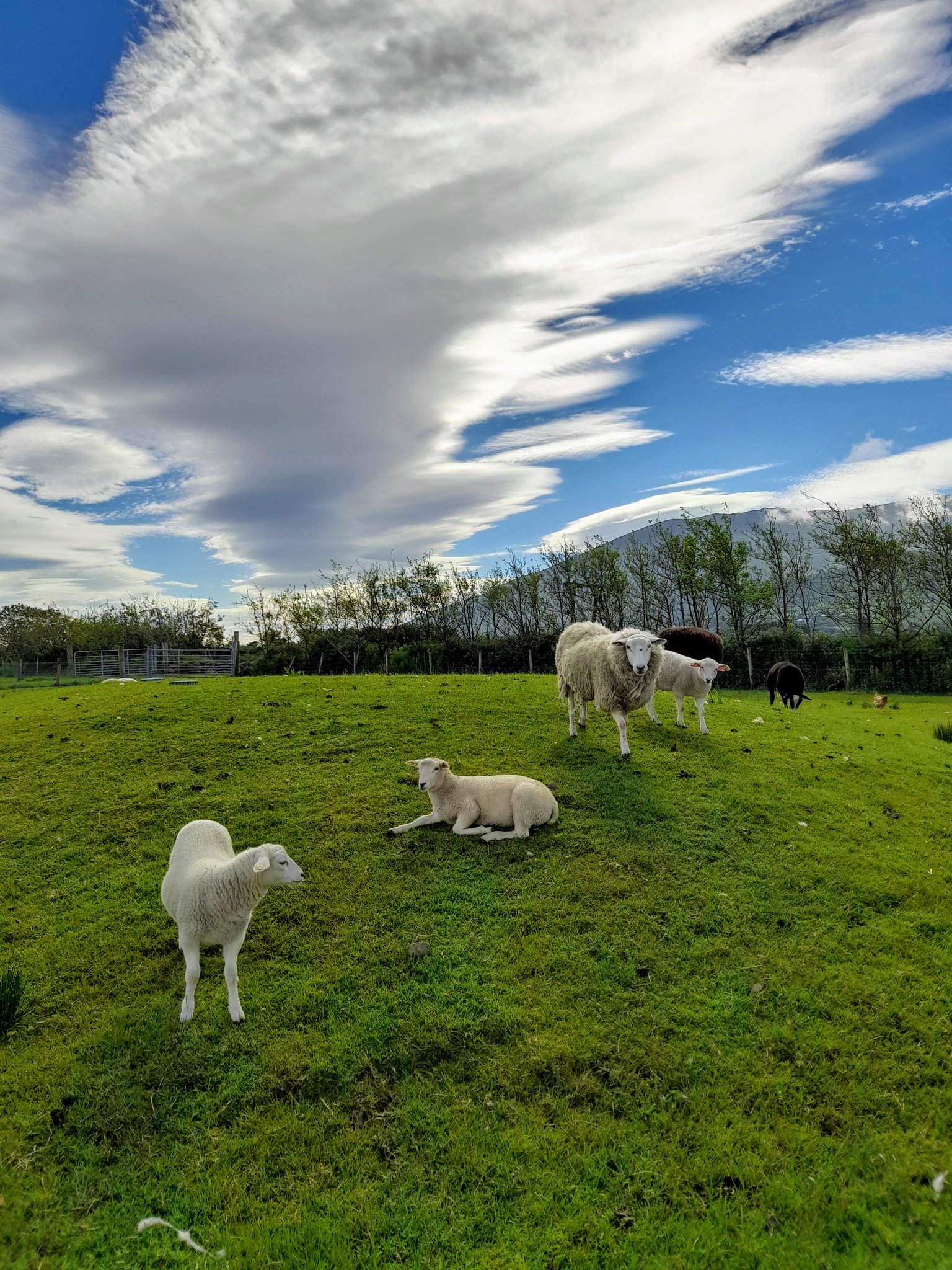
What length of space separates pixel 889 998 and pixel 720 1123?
2.53m

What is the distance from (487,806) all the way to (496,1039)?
140 inches

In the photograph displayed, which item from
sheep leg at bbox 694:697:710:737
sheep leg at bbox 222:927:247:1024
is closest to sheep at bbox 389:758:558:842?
sheep leg at bbox 222:927:247:1024

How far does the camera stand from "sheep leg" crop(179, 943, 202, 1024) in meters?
5.87

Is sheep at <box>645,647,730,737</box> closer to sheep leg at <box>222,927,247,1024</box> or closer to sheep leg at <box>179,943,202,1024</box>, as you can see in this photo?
sheep leg at <box>222,927,247,1024</box>

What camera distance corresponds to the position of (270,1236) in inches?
165

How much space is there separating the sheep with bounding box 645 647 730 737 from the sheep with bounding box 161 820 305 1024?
9.94 meters

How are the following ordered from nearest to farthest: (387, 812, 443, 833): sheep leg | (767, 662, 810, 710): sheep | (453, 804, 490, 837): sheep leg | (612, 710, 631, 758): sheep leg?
(453, 804, 490, 837): sheep leg < (387, 812, 443, 833): sheep leg < (612, 710, 631, 758): sheep leg < (767, 662, 810, 710): sheep

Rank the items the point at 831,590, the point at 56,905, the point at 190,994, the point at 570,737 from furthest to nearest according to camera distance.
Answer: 1. the point at 831,590
2. the point at 570,737
3. the point at 56,905
4. the point at 190,994

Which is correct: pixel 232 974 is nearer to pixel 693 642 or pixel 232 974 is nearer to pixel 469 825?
pixel 469 825

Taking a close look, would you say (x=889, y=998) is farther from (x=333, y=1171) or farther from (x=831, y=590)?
(x=831, y=590)

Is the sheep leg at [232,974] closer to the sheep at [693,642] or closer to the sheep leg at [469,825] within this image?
the sheep leg at [469,825]

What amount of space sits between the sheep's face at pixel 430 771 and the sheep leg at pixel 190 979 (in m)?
3.20

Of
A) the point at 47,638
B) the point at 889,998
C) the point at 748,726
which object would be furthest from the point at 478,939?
the point at 47,638

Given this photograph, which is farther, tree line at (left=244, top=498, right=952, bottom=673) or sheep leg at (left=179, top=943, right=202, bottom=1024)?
tree line at (left=244, top=498, right=952, bottom=673)
